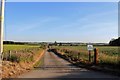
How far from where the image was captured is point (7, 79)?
16.7 metres

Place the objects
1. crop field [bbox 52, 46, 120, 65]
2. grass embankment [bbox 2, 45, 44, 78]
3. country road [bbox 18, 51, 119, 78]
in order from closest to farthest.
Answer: country road [bbox 18, 51, 119, 78] → grass embankment [bbox 2, 45, 44, 78] → crop field [bbox 52, 46, 120, 65]

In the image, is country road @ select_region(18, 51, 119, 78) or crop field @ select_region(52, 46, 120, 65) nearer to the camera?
country road @ select_region(18, 51, 119, 78)

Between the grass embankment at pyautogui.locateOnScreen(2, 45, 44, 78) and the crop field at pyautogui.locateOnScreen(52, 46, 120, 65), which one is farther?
the crop field at pyautogui.locateOnScreen(52, 46, 120, 65)

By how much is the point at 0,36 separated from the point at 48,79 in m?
4.37

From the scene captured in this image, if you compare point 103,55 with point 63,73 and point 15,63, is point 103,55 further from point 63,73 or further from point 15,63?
point 63,73

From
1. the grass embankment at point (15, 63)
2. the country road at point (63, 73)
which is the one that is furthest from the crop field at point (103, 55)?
the grass embankment at point (15, 63)

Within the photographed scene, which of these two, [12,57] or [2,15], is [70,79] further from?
[12,57]

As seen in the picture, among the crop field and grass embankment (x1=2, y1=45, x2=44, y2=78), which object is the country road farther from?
the crop field

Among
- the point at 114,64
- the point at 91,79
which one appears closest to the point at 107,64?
the point at 114,64

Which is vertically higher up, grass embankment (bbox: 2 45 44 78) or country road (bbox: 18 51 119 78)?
A: grass embankment (bbox: 2 45 44 78)

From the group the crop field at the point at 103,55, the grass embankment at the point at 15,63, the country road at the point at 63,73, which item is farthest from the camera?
the crop field at the point at 103,55

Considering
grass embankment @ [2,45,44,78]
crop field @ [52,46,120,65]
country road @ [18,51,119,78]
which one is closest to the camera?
country road @ [18,51,119,78]

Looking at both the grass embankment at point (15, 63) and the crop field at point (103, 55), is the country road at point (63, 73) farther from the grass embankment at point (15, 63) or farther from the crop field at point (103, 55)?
the crop field at point (103, 55)

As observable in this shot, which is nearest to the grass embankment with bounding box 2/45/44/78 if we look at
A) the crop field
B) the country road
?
the country road
